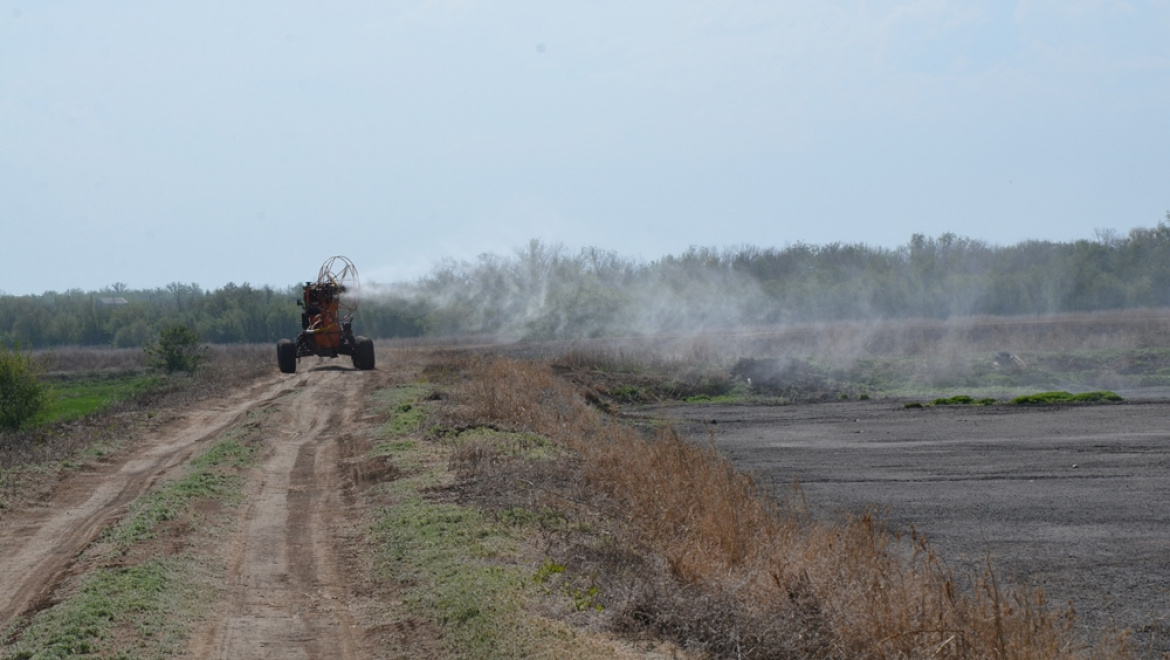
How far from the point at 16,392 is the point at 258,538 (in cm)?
1933

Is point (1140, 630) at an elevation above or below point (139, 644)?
below

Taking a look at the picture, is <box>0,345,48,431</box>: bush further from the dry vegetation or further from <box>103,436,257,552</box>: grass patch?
<box>103,436,257,552</box>: grass patch

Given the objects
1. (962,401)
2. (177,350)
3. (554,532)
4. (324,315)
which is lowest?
(962,401)

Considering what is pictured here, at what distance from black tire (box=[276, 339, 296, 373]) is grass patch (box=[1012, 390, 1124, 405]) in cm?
2346

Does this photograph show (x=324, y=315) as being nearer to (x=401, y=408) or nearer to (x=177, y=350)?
(x=177, y=350)

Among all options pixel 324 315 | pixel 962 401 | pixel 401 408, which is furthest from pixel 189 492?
pixel 962 401

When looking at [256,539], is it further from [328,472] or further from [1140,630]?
[1140,630]

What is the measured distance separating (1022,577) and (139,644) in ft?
28.7

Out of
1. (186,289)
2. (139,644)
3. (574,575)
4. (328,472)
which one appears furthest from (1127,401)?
(186,289)

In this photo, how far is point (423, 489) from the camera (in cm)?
1362

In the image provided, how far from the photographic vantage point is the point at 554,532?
10820mm

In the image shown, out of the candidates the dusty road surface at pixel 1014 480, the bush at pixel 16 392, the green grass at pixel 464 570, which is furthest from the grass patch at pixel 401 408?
the bush at pixel 16 392

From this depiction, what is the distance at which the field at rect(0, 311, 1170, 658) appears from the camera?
7758 millimetres

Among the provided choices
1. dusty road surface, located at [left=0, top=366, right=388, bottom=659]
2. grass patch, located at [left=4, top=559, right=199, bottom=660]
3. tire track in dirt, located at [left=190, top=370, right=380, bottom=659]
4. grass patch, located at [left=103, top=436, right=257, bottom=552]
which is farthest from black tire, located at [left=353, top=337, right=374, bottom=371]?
grass patch, located at [left=4, top=559, right=199, bottom=660]
